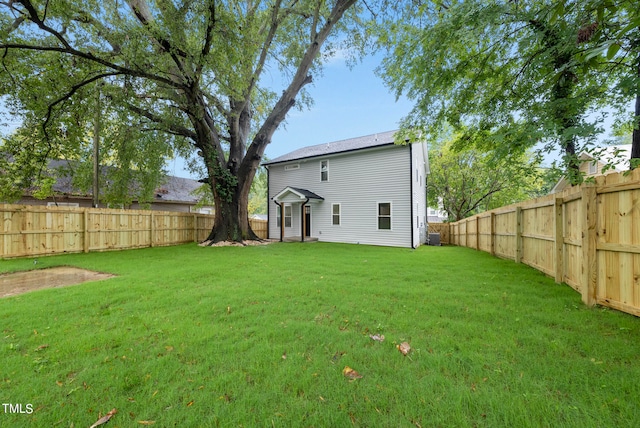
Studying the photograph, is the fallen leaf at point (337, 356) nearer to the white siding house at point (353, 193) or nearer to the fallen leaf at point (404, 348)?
the fallen leaf at point (404, 348)

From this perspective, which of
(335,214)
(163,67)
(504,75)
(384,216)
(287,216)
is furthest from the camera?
(287,216)

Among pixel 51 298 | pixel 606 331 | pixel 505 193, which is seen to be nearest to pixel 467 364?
pixel 606 331

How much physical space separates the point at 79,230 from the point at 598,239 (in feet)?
44.3

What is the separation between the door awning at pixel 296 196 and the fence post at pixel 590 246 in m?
11.3

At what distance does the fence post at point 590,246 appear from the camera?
350 centimetres

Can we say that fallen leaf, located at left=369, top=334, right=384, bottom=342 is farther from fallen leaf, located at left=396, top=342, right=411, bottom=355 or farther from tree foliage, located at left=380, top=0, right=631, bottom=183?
tree foliage, located at left=380, top=0, right=631, bottom=183

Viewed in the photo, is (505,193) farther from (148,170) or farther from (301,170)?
(148,170)

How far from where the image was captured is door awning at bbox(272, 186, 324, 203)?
554 inches

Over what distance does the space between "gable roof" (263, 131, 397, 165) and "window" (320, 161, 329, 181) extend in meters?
0.53

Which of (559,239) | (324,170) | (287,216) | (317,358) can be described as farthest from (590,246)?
(287,216)

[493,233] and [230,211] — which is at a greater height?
[230,211]

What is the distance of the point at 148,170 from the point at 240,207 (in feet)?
16.1

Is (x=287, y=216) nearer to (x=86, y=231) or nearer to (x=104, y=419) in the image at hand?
(x=86, y=231)

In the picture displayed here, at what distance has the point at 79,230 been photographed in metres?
9.37
